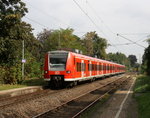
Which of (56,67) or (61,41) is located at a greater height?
(61,41)

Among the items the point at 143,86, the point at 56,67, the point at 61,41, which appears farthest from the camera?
the point at 61,41

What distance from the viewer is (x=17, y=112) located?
33.6ft

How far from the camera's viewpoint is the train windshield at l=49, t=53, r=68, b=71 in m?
19.4

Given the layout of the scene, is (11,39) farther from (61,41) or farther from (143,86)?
(61,41)

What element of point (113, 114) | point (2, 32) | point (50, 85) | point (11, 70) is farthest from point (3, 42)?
point (113, 114)

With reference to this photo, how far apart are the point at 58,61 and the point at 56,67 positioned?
49 centimetres

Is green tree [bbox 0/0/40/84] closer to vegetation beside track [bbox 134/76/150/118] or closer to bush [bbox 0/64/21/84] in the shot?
bush [bbox 0/64/21/84]

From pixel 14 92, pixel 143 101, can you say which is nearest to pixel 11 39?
pixel 14 92

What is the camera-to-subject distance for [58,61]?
19547 mm

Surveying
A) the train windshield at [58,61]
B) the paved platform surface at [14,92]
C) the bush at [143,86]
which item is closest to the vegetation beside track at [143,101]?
the bush at [143,86]

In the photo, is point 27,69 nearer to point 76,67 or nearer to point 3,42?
point 3,42

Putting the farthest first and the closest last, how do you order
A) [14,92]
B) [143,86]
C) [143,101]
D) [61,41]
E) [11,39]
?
[61,41], [11,39], [143,86], [14,92], [143,101]

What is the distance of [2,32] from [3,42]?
36.3 inches

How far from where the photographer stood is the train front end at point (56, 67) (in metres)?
19.3
